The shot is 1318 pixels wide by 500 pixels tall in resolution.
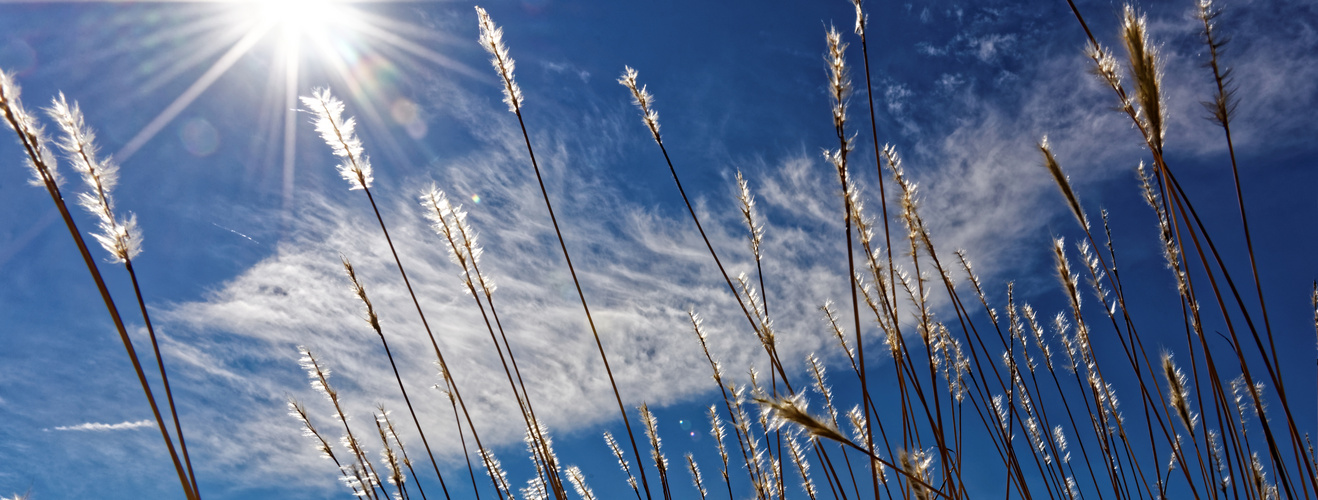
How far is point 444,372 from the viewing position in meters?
2.48

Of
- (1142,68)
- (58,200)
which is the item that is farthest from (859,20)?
(58,200)

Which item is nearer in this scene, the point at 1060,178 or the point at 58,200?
the point at 58,200

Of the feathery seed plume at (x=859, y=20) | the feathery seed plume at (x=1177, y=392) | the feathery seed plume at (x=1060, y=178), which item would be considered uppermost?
the feathery seed plume at (x=859, y=20)

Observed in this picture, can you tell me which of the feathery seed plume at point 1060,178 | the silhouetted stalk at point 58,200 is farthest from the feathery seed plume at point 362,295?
the feathery seed plume at point 1060,178

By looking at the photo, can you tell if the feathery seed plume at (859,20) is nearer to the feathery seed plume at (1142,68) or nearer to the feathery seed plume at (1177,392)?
the feathery seed plume at (1142,68)

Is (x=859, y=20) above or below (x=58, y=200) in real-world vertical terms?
above

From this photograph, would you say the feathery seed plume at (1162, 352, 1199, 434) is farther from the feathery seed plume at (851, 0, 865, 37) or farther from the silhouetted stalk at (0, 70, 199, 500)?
the silhouetted stalk at (0, 70, 199, 500)

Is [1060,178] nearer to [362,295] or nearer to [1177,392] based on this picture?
[1177,392]

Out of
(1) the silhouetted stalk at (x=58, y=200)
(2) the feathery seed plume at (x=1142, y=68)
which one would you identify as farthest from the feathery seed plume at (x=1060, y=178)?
(1) the silhouetted stalk at (x=58, y=200)

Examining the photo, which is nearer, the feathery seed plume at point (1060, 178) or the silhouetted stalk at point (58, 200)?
the silhouetted stalk at point (58, 200)

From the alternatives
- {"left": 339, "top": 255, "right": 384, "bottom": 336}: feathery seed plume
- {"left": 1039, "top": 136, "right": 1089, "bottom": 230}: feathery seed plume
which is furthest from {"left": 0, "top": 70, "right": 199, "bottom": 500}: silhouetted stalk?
{"left": 1039, "top": 136, "right": 1089, "bottom": 230}: feathery seed plume

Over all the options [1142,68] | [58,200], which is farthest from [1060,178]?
[58,200]

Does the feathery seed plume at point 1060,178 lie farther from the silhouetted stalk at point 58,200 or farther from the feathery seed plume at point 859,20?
the silhouetted stalk at point 58,200

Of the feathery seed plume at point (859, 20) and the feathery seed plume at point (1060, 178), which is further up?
the feathery seed plume at point (859, 20)
